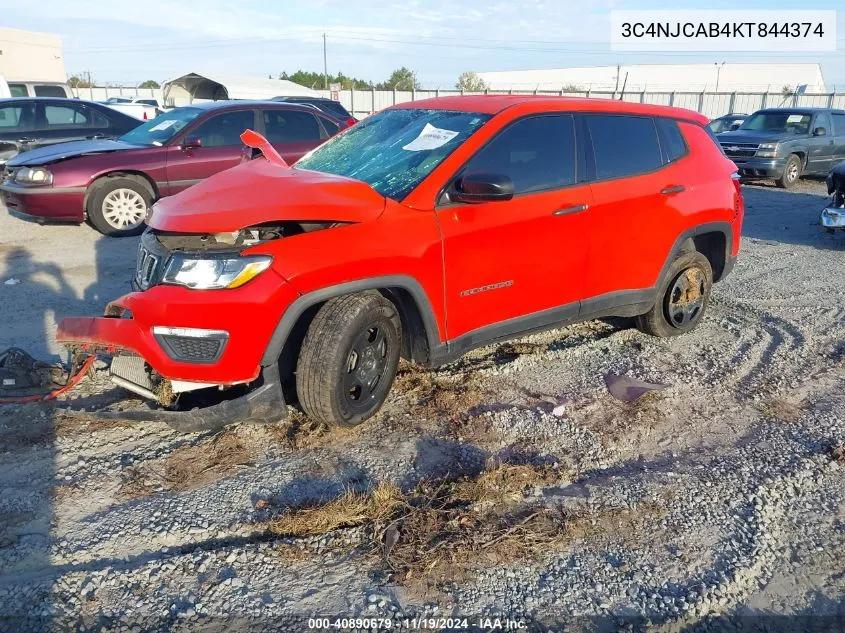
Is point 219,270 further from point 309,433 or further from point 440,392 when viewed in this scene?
point 440,392

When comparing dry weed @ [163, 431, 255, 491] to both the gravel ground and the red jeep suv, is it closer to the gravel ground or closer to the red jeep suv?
the gravel ground

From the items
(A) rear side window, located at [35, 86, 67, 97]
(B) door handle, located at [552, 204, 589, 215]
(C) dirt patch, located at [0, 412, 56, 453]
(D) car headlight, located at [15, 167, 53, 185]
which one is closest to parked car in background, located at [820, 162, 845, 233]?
(B) door handle, located at [552, 204, 589, 215]

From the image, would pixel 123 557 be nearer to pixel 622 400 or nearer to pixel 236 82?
pixel 622 400

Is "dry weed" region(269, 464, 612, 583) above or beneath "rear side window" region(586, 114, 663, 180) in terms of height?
beneath

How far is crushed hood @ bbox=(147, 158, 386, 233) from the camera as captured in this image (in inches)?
128

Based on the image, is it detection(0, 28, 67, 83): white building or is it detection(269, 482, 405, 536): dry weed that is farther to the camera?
detection(0, 28, 67, 83): white building

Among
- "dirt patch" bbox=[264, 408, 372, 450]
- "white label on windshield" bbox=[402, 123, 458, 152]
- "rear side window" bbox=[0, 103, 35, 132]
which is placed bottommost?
"dirt patch" bbox=[264, 408, 372, 450]

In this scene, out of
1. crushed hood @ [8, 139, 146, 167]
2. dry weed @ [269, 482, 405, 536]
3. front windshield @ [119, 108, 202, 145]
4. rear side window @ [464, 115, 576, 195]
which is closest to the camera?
dry weed @ [269, 482, 405, 536]

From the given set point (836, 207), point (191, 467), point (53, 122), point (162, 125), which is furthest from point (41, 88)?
point (836, 207)

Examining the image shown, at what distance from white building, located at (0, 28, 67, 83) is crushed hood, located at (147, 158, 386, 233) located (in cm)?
2879

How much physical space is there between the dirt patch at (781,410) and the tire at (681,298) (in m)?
1.12

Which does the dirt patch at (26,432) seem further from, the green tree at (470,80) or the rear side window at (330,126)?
the green tree at (470,80)

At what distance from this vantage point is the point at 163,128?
8.87 m

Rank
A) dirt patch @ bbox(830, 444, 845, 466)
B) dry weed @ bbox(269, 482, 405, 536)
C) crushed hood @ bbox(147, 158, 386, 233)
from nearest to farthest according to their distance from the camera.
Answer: dry weed @ bbox(269, 482, 405, 536)
crushed hood @ bbox(147, 158, 386, 233)
dirt patch @ bbox(830, 444, 845, 466)
